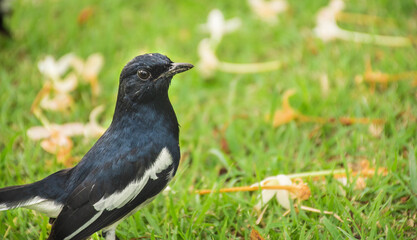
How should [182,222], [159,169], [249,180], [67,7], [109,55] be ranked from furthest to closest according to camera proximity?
[67,7]
[109,55]
[249,180]
[182,222]
[159,169]

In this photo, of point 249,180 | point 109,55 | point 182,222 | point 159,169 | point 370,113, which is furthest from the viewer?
point 109,55

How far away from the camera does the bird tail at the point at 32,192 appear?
8.29 ft

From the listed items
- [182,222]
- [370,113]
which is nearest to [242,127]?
[370,113]

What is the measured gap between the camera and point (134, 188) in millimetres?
2592

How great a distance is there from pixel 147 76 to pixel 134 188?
66 centimetres

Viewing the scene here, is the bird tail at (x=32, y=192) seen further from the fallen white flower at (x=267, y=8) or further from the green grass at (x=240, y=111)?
the fallen white flower at (x=267, y=8)

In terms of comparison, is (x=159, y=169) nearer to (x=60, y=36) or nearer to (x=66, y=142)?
(x=66, y=142)

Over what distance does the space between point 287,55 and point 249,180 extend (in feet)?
6.73

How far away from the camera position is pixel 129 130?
272 centimetres

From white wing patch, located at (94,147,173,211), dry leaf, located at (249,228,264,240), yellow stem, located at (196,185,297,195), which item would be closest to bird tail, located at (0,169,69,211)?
white wing patch, located at (94,147,173,211)

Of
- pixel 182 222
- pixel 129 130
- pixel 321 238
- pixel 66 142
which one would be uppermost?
pixel 129 130

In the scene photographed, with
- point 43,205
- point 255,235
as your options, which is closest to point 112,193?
point 43,205

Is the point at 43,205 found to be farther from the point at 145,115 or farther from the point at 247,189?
the point at 247,189

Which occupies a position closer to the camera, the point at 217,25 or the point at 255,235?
the point at 255,235
